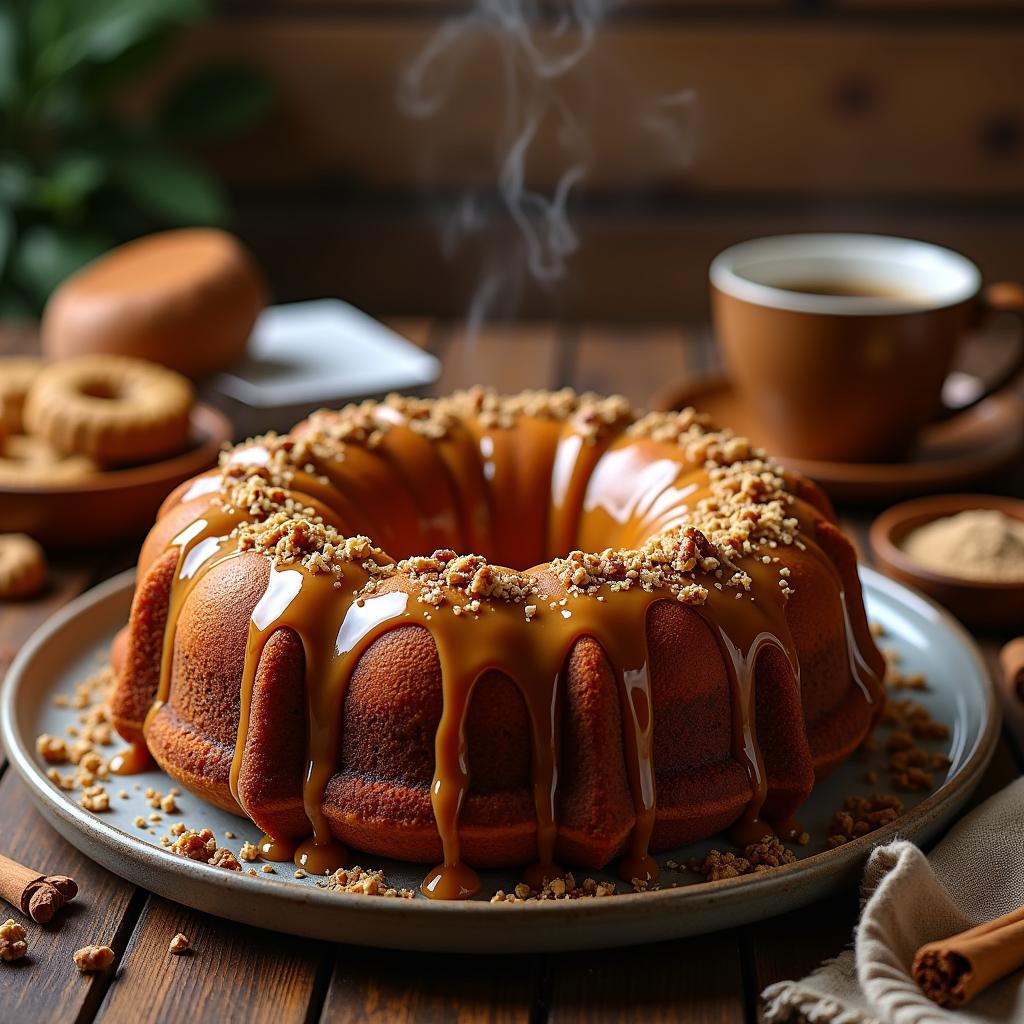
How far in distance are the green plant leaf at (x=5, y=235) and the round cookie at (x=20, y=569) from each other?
137 cm

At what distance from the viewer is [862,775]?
1303 mm

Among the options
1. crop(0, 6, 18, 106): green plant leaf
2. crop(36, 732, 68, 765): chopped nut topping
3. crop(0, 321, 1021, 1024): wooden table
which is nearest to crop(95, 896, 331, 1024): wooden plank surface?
crop(0, 321, 1021, 1024): wooden table

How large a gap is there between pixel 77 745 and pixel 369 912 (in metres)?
0.42

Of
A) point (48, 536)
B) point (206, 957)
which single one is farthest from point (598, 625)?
point (48, 536)

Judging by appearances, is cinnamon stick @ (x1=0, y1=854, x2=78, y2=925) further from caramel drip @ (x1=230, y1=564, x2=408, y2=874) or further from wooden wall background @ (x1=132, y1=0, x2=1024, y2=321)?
wooden wall background @ (x1=132, y1=0, x2=1024, y2=321)

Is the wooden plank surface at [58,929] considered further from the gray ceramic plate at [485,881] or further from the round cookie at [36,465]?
the round cookie at [36,465]

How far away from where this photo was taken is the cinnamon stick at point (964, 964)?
1024 mm

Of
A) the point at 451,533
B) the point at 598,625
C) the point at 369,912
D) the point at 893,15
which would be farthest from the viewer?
the point at 893,15

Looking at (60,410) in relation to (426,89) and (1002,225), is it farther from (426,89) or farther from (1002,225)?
(1002,225)

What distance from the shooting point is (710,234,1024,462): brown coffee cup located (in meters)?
1.96

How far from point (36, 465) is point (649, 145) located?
1907 mm

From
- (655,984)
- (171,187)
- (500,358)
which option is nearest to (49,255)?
(171,187)

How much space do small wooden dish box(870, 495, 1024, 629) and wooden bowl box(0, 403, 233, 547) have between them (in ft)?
2.76

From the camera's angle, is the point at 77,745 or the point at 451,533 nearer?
the point at 77,745
